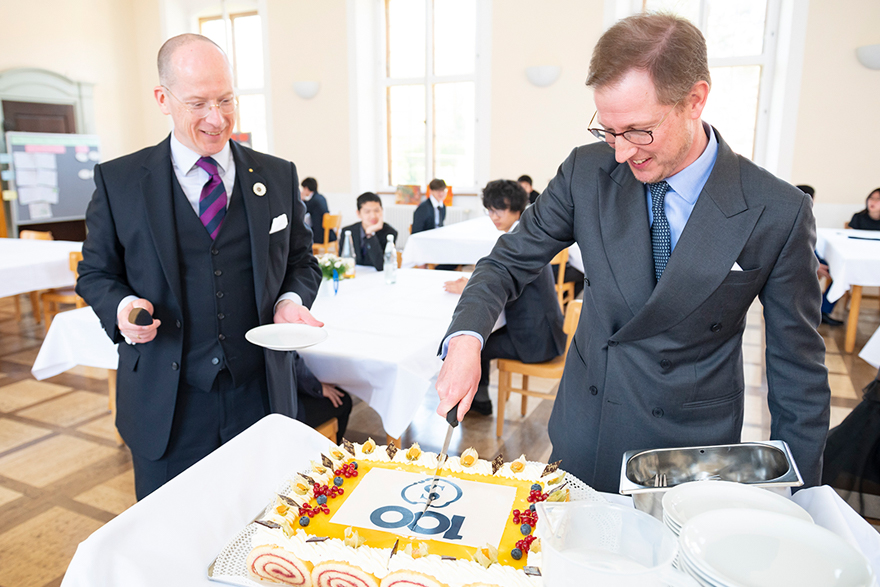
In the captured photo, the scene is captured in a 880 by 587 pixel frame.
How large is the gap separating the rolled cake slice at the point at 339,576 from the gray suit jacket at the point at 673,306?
0.46 m

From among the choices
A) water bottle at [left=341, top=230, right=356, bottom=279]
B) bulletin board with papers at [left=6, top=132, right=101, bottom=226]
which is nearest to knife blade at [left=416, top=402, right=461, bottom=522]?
water bottle at [left=341, top=230, right=356, bottom=279]

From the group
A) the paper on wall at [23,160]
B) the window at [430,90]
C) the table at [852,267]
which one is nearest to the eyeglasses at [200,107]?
the table at [852,267]

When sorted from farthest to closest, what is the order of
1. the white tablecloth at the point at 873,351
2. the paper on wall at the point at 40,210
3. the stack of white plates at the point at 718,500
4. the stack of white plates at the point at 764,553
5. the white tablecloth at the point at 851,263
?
the paper on wall at the point at 40,210 < the white tablecloth at the point at 851,263 < the white tablecloth at the point at 873,351 < the stack of white plates at the point at 718,500 < the stack of white plates at the point at 764,553

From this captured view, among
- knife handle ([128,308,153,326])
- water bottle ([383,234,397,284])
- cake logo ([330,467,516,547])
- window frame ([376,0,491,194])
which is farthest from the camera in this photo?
window frame ([376,0,491,194])

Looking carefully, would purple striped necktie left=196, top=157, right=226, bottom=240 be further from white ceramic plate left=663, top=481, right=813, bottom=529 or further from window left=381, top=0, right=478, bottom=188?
window left=381, top=0, right=478, bottom=188

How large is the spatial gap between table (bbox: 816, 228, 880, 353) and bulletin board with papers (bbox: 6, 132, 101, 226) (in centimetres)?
843

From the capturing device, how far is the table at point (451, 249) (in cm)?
509

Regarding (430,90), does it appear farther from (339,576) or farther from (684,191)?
(339,576)

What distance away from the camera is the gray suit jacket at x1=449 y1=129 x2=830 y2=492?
1.10 metres

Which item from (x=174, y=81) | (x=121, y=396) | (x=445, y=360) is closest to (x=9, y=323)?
(x=121, y=396)

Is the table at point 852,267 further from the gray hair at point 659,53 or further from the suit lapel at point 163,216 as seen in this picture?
the suit lapel at point 163,216

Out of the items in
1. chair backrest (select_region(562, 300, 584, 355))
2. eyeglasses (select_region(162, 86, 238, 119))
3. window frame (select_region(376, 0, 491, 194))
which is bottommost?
chair backrest (select_region(562, 300, 584, 355))

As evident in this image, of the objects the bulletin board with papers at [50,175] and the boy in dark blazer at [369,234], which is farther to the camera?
the bulletin board with papers at [50,175]

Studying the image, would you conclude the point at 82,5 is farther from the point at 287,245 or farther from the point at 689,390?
the point at 689,390
